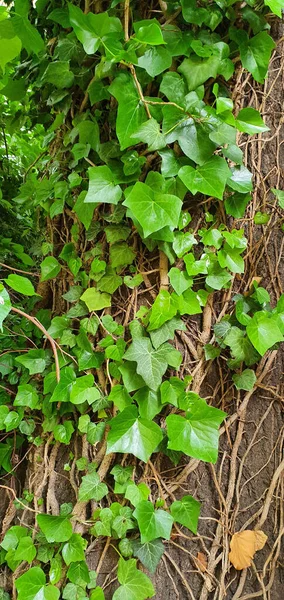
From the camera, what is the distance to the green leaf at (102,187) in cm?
90

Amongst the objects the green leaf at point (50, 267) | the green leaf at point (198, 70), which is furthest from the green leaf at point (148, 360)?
the green leaf at point (198, 70)

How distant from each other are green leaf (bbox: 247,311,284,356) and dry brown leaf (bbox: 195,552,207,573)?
52cm

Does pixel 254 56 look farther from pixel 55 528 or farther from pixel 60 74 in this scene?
pixel 55 528

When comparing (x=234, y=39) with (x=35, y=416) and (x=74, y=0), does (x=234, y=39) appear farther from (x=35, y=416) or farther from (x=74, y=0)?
(x=35, y=416)

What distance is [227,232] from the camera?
963 mm

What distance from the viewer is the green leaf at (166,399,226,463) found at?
0.86 m

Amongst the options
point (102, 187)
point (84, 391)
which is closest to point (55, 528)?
point (84, 391)

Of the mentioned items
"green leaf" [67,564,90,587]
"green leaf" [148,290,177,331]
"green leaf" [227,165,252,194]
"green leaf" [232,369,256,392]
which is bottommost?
"green leaf" [67,564,90,587]

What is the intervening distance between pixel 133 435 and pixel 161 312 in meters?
0.28

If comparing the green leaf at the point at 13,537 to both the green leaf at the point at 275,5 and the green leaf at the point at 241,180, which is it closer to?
the green leaf at the point at 241,180

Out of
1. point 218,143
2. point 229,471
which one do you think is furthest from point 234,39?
point 229,471

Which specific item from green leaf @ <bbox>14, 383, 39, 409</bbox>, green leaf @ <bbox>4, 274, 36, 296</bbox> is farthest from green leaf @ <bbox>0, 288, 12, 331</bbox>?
green leaf @ <bbox>14, 383, 39, 409</bbox>

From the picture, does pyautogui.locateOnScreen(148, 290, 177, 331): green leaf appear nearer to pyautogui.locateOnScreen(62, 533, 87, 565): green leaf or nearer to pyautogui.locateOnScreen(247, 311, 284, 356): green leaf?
pyautogui.locateOnScreen(247, 311, 284, 356): green leaf

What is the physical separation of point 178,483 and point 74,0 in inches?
50.4
